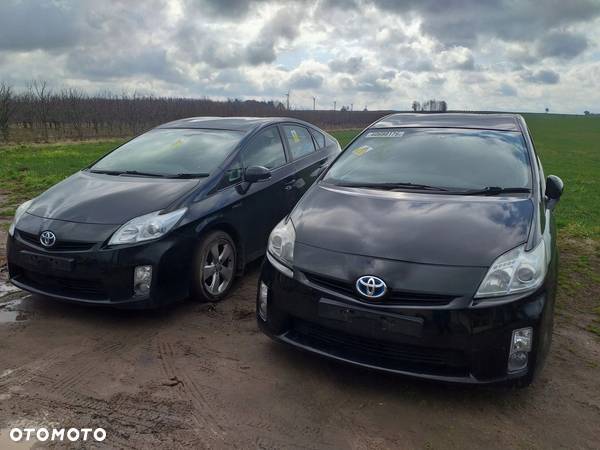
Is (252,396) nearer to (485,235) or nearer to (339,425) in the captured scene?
(339,425)

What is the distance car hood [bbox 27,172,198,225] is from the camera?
402 cm

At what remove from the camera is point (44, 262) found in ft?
12.8

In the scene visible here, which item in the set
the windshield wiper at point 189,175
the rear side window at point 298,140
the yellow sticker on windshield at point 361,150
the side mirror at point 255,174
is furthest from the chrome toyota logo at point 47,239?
the rear side window at point 298,140

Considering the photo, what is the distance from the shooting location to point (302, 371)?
3.34 m

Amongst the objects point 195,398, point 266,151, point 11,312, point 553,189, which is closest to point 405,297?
point 195,398

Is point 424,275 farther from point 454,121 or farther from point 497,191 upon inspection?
point 454,121

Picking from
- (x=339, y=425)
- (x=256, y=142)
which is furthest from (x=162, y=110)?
(x=339, y=425)

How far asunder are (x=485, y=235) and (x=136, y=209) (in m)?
2.61

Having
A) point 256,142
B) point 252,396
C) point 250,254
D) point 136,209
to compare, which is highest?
point 256,142

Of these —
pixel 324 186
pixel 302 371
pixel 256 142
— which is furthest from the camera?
pixel 256 142

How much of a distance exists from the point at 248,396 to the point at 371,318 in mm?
883

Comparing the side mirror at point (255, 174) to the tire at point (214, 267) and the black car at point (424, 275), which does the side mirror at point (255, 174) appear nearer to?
the tire at point (214, 267)

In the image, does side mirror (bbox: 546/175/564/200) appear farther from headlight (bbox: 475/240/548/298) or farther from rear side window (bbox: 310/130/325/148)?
rear side window (bbox: 310/130/325/148)

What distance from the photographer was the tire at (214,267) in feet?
13.8
